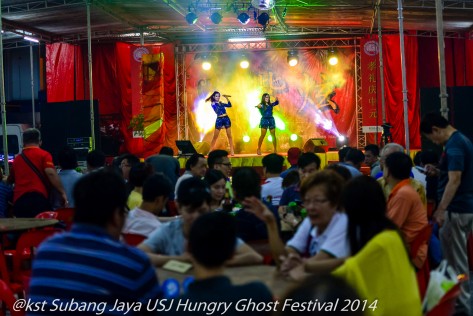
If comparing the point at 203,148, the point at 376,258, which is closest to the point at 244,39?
the point at 203,148

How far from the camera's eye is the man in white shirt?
18.9 feet

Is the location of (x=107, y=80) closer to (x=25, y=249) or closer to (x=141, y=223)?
(x=25, y=249)

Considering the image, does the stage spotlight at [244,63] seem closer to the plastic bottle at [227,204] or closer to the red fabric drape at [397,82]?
the red fabric drape at [397,82]

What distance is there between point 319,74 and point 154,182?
13.7 metres

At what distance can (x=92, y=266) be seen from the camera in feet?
7.04

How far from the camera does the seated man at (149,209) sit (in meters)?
3.93

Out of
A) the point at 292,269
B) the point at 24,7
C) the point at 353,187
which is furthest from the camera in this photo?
the point at 24,7

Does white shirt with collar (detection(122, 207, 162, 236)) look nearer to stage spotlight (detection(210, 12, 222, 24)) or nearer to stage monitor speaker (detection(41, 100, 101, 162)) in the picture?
stage monitor speaker (detection(41, 100, 101, 162))

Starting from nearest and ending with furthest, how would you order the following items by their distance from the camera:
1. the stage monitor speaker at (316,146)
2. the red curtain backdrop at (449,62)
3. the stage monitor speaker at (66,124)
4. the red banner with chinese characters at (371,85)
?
the stage monitor speaker at (66,124)
the stage monitor speaker at (316,146)
the red banner with chinese characters at (371,85)
the red curtain backdrop at (449,62)

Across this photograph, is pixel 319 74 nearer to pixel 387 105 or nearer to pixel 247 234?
pixel 387 105

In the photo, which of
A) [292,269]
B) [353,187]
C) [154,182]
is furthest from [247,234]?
[353,187]

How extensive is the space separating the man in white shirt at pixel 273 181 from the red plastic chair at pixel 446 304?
3316mm

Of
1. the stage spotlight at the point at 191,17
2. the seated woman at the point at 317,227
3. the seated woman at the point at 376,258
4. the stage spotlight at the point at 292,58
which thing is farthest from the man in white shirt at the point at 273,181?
the stage spotlight at the point at 292,58

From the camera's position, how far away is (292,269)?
9.26 ft
